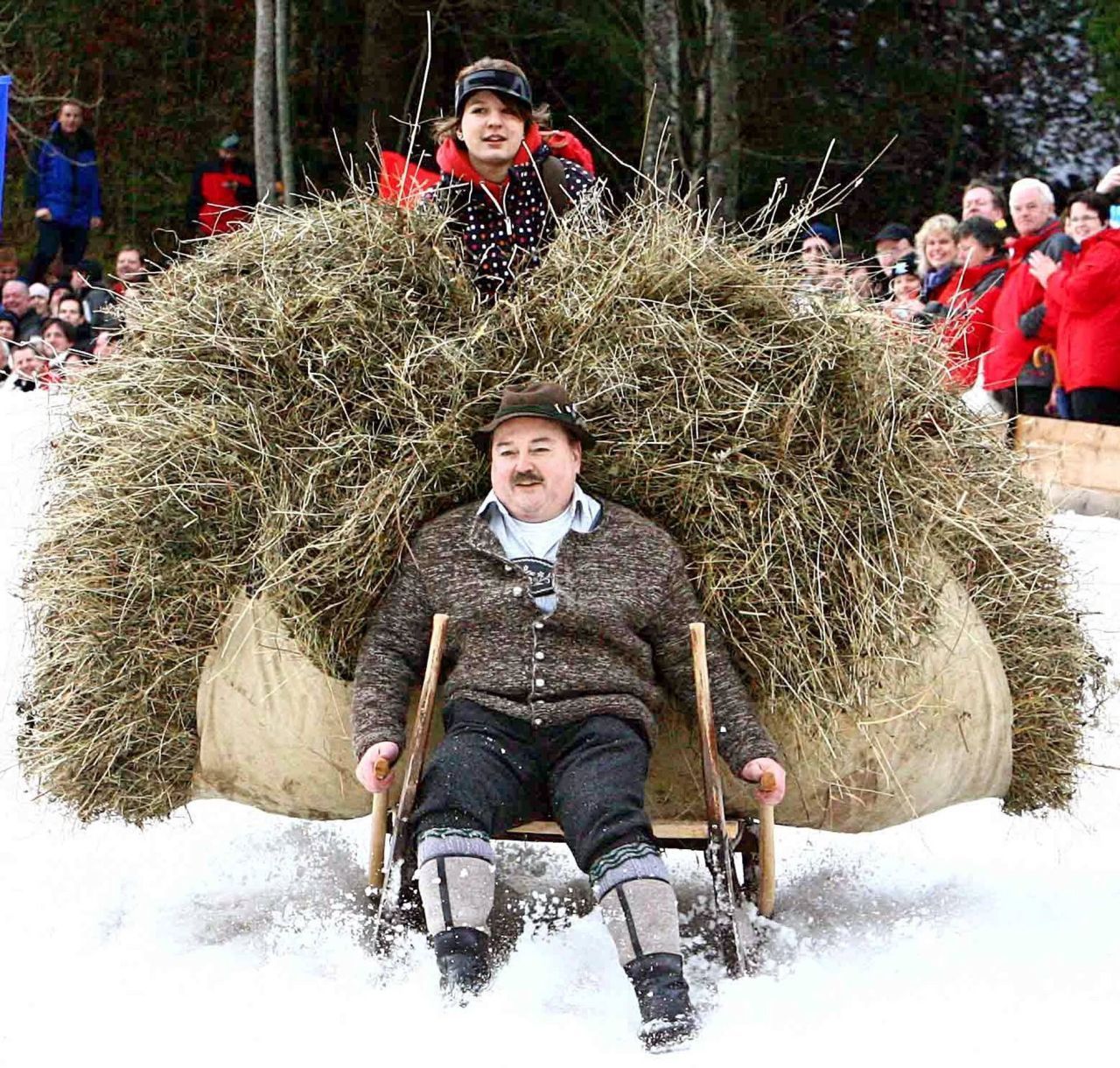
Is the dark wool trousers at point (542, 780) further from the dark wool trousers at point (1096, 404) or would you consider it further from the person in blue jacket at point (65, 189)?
the person in blue jacket at point (65, 189)

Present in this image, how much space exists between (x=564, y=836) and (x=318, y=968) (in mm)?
580

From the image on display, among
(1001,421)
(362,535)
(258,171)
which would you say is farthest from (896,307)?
(258,171)

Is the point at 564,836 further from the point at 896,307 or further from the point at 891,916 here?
the point at 896,307

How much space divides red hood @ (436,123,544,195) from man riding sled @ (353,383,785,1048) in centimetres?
104

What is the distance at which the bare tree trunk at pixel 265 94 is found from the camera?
1132cm

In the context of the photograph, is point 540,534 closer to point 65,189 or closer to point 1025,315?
point 1025,315

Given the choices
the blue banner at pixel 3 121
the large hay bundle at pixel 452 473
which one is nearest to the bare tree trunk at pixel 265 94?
the blue banner at pixel 3 121

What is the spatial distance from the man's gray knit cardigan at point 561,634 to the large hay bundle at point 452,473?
0.11 metres

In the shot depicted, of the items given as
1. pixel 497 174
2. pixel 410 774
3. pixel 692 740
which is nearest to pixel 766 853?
pixel 692 740

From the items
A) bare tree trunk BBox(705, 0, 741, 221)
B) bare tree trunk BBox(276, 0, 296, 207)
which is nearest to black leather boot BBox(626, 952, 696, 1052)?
bare tree trunk BBox(705, 0, 741, 221)

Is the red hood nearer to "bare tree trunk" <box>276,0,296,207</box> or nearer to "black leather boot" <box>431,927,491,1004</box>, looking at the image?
"black leather boot" <box>431,927,491,1004</box>

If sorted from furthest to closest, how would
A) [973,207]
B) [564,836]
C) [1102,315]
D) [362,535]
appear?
1. [973,207]
2. [1102,315]
3. [362,535]
4. [564,836]

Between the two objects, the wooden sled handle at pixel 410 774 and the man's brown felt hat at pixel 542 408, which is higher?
the man's brown felt hat at pixel 542 408

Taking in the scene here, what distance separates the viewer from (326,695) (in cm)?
373
